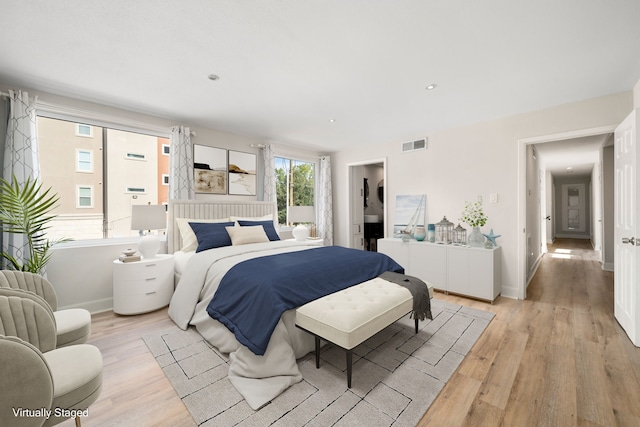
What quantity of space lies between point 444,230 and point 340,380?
3.04 m

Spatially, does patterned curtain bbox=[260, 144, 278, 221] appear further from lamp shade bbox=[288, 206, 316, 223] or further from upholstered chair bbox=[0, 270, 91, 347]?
upholstered chair bbox=[0, 270, 91, 347]

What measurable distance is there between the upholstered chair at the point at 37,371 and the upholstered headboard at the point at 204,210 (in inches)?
88.2

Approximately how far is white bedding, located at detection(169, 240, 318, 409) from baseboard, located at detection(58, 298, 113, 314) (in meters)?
1.00

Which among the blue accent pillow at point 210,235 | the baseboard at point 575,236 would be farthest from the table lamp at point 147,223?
the baseboard at point 575,236

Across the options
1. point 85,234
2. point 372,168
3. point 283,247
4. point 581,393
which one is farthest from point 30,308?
point 372,168

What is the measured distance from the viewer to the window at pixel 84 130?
3.22 meters

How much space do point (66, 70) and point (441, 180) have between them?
4793 millimetres

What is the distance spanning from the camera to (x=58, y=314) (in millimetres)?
1861

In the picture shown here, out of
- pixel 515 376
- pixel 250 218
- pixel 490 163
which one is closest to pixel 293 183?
pixel 250 218

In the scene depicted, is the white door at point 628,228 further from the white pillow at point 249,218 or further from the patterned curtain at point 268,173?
the patterned curtain at point 268,173

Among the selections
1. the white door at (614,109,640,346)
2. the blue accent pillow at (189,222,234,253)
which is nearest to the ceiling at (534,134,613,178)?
the white door at (614,109,640,346)

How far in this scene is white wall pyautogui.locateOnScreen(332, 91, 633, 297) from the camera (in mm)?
3125

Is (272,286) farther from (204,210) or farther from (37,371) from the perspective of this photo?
(204,210)

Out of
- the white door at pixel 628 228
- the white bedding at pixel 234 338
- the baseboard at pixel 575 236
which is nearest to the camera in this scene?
the white bedding at pixel 234 338
